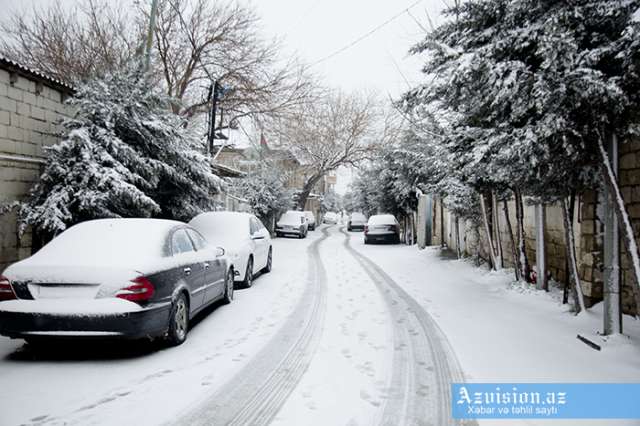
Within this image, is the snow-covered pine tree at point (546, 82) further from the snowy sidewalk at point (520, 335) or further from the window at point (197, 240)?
the window at point (197, 240)

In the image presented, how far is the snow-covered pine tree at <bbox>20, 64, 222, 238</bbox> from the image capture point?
7.77 m

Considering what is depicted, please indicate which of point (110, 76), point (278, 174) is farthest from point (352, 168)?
point (110, 76)

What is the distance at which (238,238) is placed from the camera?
8977 mm

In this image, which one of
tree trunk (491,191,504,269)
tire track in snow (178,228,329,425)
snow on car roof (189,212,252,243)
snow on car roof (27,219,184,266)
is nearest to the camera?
tire track in snow (178,228,329,425)

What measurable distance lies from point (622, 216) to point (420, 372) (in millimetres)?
2729

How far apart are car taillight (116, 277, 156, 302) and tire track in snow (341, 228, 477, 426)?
251 centimetres

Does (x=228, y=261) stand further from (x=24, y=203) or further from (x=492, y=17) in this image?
(x=492, y=17)

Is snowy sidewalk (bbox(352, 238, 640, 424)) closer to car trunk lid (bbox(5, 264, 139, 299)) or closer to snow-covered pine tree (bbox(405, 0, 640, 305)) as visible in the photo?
snow-covered pine tree (bbox(405, 0, 640, 305))

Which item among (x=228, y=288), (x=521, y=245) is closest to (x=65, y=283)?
(x=228, y=288)

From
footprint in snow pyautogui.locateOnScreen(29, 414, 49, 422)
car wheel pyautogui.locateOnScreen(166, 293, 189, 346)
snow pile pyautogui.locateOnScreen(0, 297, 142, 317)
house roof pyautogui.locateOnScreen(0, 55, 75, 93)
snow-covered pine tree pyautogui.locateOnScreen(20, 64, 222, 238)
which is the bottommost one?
footprint in snow pyautogui.locateOnScreen(29, 414, 49, 422)

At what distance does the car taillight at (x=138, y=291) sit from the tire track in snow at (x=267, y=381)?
3.97ft

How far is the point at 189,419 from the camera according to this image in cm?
309

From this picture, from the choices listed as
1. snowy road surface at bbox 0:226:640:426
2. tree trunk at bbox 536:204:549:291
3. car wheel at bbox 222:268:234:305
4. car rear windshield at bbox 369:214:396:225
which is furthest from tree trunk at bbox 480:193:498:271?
car rear windshield at bbox 369:214:396:225

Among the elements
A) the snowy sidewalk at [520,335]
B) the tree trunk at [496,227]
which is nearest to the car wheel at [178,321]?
the snowy sidewalk at [520,335]
